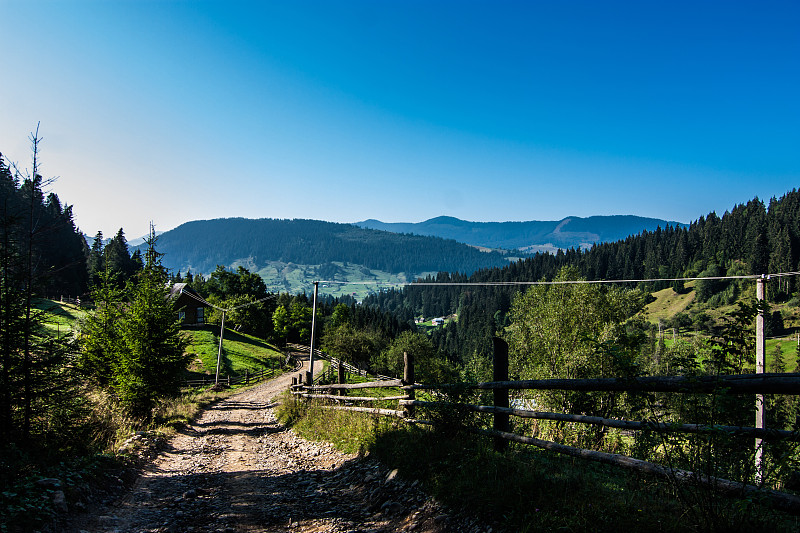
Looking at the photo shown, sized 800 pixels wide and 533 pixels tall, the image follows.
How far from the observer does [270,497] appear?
6.74 metres

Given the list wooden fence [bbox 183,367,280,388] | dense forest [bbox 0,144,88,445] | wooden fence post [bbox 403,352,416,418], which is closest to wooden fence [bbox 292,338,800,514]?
wooden fence post [bbox 403,352,416,418]

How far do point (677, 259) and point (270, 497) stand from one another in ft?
561

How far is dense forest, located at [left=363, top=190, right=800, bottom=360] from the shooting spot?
358ft

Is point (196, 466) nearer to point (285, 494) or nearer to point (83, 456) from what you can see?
point (83, 456)

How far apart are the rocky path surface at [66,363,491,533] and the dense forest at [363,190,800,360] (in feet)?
328

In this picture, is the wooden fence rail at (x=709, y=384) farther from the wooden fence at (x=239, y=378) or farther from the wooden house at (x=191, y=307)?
the wooden house at (x=191, y=307)

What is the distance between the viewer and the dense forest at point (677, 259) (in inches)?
4299

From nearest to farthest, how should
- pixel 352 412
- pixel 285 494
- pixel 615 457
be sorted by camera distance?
pixel 615 457, pixel 285 494, pixel 352 412

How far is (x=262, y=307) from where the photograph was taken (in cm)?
8156

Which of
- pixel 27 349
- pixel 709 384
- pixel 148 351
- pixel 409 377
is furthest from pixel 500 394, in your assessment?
pixel 148 351

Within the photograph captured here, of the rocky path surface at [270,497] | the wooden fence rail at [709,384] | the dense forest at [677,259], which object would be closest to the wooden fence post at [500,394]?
the rocky path surface at [270,497]

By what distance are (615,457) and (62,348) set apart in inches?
414

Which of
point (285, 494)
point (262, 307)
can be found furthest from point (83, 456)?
point (262, 307)

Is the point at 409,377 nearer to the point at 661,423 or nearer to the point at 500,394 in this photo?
the point at 500,394
